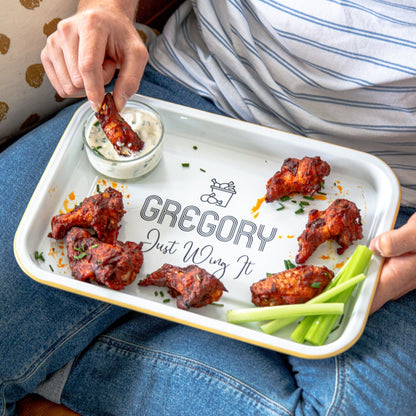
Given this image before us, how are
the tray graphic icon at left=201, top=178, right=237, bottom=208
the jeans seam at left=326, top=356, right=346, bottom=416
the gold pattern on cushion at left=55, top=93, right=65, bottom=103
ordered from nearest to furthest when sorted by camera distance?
the jeans seam at left=326, top=356, right=346, bottom=416
the tray graphic icon at left=201, top=178, right=237, bottom=208
the gold pattern on cushion at left=55, top=93, right=65, bottom=103

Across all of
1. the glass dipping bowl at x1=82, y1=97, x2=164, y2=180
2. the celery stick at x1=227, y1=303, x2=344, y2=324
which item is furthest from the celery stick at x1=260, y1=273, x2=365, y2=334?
the glass dipping bowl at x1=82, y1=97, x2=164, y2=180

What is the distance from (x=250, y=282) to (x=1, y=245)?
730mm

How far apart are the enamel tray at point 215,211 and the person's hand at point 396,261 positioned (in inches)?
1.5

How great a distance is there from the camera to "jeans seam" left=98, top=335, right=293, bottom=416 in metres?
1.39

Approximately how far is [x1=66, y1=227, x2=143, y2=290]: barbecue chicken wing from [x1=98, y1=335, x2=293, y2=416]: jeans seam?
9.2 inches

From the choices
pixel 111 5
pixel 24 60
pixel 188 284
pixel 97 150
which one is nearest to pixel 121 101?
pixel 97 150

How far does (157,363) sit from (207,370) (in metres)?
0.15

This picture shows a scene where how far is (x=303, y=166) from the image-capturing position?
61.7 inches

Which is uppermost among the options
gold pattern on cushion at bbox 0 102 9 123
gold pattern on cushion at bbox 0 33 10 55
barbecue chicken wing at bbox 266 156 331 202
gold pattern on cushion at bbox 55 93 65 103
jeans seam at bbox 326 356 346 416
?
gold pattern on cushion at bbox 0 33 10 55

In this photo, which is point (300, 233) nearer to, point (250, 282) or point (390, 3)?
point (250, 282)

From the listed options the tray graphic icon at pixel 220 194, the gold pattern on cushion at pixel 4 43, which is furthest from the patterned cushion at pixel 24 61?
the tray graphic icon at pixel 220 194

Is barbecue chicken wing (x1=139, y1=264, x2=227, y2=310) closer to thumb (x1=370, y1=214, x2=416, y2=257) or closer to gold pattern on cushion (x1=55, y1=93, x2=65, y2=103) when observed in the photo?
thumb (x1=370, y1=214, x2=416, y2=257)

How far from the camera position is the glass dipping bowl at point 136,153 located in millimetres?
1519

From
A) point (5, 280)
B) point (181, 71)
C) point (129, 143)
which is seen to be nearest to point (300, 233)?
point (129, 143)
